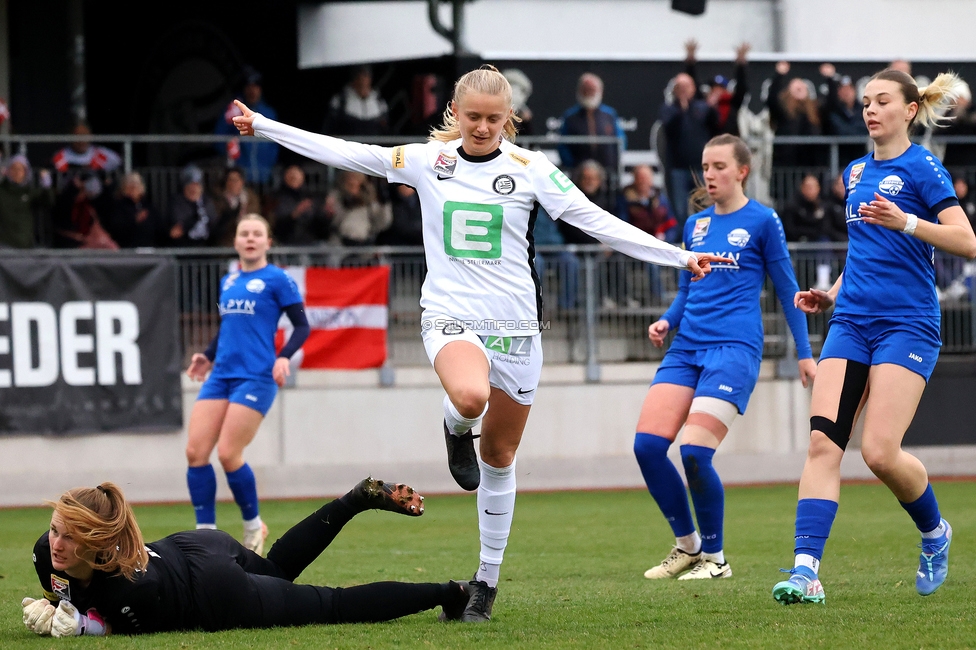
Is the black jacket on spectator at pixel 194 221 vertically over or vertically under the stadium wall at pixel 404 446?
over

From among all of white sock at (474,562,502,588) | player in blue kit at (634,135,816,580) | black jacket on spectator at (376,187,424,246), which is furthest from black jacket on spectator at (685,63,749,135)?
white sock at (474,562,502,588)

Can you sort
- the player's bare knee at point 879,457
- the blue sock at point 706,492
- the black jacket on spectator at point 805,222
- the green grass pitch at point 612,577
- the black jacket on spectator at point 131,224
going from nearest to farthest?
the green grass pitch at point 612,577 → the player's bare knee at point 879,457 → the blue sock at point 706,492 → the black jacket on spectator at point 131,224 → the black jacket on spectator at point 805,222

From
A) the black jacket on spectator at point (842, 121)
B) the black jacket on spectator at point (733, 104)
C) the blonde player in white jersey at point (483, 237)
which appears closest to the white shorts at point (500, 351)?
the blonde player in white jersey at point (483, 237)

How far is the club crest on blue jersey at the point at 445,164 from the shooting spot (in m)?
5.80

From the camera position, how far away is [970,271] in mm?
15711

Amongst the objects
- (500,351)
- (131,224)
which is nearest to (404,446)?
(131,224)

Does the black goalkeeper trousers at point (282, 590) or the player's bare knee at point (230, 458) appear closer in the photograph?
the black goalkeeper trousers at point (282, 590)

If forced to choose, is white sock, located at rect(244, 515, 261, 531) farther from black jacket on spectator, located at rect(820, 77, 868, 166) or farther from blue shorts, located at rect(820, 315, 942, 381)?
black jacket on spectator, located at rect(820, 77, 868, 166)

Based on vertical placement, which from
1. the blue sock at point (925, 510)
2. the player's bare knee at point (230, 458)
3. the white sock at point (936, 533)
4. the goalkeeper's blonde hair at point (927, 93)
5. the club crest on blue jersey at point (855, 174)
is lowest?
the player's bare knee at point (230, 458)

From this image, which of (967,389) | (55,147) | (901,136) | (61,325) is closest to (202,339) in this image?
(61,325)

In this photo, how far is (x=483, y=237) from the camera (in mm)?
5750

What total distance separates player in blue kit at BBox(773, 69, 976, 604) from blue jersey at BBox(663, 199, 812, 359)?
53.0 inches

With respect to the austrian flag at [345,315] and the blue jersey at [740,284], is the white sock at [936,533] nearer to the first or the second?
the blue jersey at [740,284]

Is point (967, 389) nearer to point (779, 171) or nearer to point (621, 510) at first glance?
point (779, 171)
